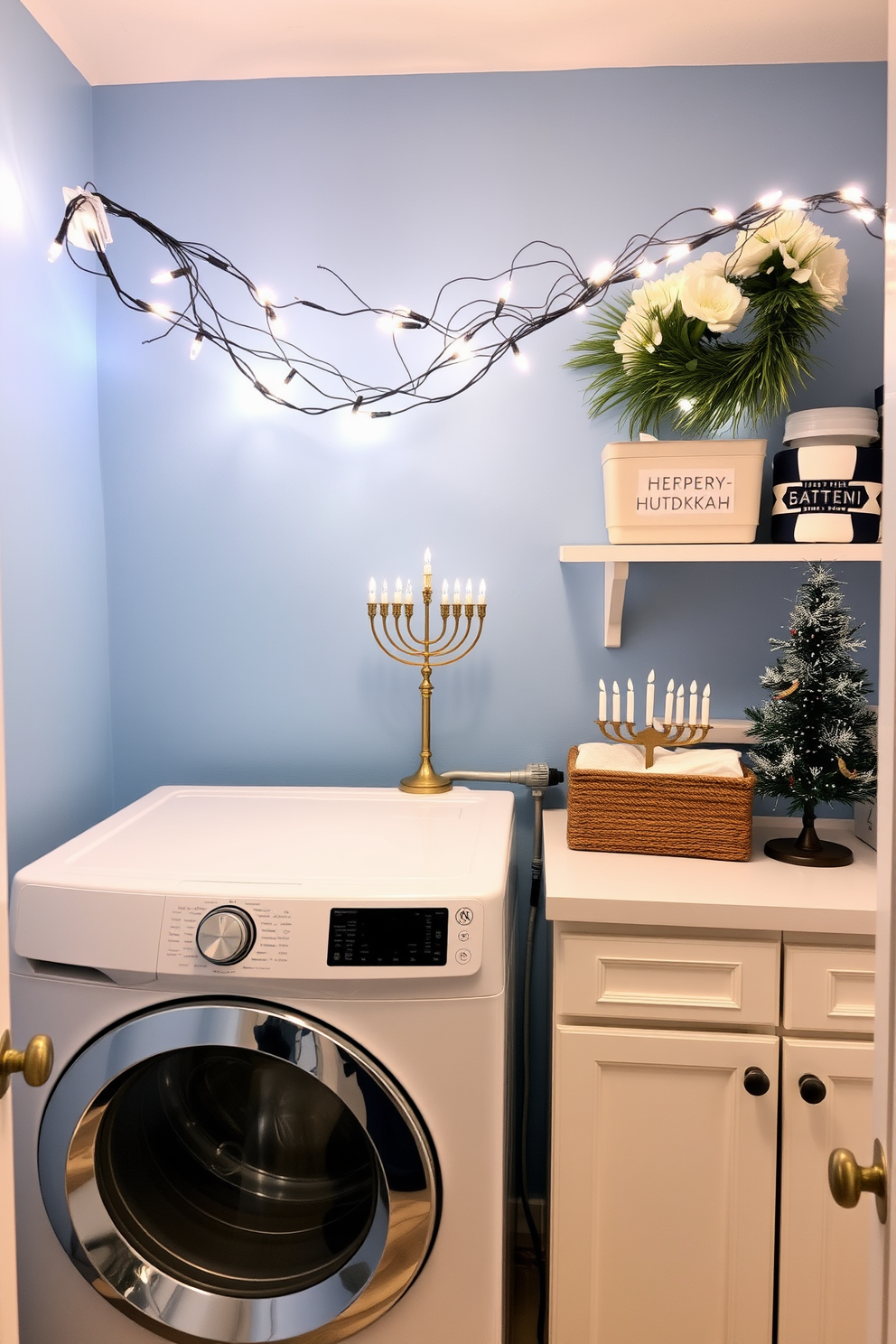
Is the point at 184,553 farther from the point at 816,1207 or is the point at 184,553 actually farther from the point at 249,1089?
the point at 816,1207

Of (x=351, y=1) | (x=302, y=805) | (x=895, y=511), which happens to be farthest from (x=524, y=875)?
(x=351, y=1)

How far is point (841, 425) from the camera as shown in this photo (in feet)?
5.41

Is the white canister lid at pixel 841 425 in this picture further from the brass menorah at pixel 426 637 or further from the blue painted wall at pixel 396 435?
the brass menorah at pixel 426 637

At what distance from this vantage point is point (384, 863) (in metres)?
1.40

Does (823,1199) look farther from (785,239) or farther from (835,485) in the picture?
(785,239)

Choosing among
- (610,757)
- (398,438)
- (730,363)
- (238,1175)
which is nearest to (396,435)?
(398,438)

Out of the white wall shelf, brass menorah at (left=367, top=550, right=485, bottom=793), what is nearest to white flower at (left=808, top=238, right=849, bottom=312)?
the white wall shelf

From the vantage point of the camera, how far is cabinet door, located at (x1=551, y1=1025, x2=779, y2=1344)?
4.57 feet

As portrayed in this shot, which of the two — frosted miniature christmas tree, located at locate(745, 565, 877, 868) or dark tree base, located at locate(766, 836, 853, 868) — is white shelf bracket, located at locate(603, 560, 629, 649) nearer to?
frosted miniature christmas tree, located at locate(745, 565, 877, 868)

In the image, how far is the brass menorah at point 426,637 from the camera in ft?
6.00

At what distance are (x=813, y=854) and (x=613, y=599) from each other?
59 cm

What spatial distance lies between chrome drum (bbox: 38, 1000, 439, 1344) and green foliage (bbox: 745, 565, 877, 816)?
83cm

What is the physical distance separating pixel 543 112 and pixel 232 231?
2.19 feet

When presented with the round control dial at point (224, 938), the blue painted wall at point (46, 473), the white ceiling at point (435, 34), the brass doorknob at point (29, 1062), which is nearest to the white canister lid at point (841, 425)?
the white ceiling at point (435, 34)
